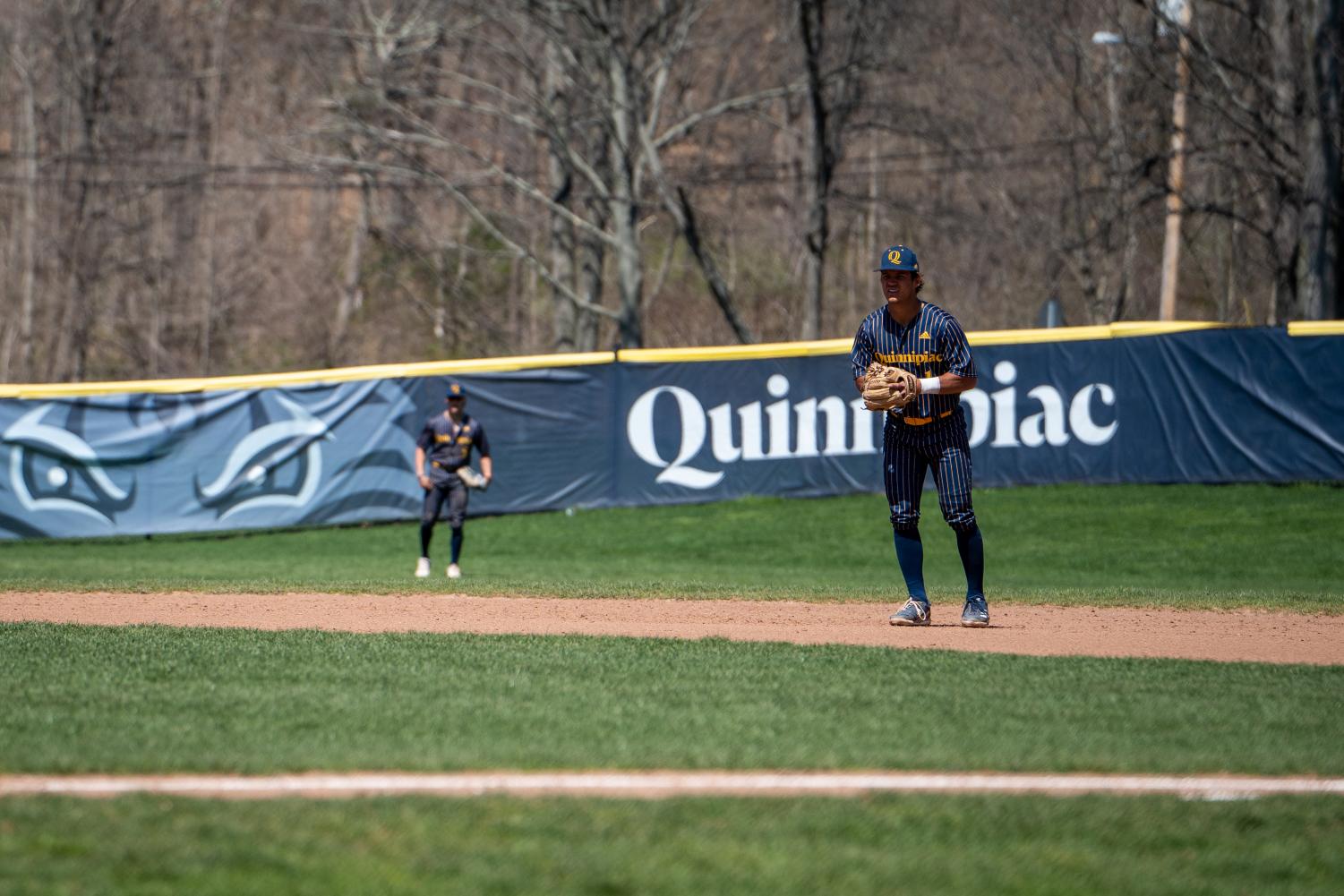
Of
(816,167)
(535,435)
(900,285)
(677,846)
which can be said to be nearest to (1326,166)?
(816,167)

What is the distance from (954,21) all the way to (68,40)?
→ 782 inches

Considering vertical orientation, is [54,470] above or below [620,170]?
below

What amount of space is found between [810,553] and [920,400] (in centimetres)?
819

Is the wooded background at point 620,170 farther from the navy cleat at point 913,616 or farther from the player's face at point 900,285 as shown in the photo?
the navy cleat at point 913,616

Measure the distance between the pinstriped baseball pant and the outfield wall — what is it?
942 centimetres

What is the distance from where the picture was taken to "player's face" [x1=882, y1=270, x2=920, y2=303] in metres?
7.79

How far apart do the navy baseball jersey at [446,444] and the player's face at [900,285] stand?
668cm

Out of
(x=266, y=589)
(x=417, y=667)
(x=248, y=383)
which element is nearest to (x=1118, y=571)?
(x=266, y=589)

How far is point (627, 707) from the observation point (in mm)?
5793

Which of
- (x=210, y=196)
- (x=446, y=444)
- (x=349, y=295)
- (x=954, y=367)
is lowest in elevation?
(x=446, y=444)

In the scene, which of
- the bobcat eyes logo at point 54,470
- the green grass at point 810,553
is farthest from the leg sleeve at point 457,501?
the bobcat eyes logo at point 54,470

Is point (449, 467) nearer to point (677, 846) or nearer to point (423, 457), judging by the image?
point (423, 457)

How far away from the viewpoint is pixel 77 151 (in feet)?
115

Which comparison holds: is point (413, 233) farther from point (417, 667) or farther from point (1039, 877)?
point (1039, 877)
